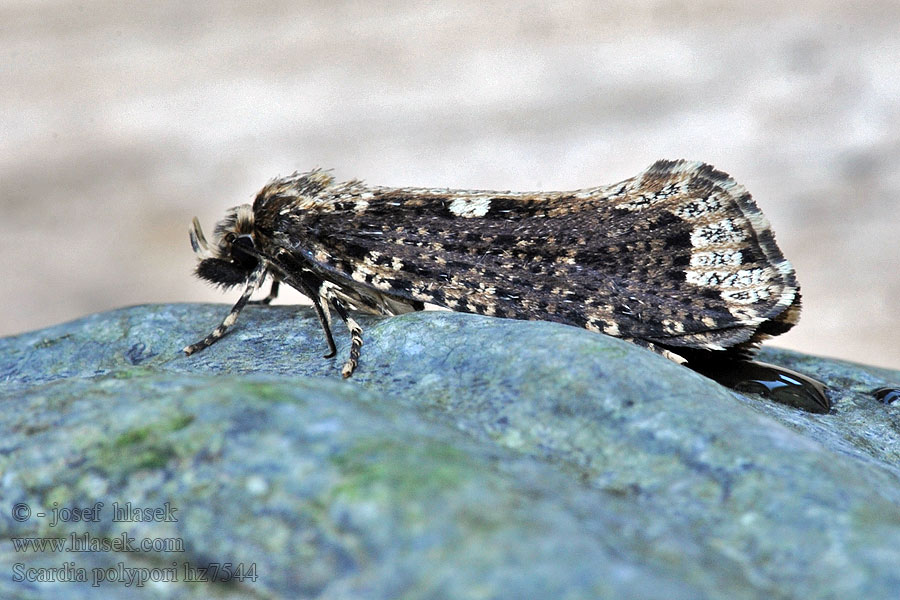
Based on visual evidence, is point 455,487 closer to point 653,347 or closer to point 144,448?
point 144,448

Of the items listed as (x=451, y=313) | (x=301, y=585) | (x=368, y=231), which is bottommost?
(x=301, y=585)

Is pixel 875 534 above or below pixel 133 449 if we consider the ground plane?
above

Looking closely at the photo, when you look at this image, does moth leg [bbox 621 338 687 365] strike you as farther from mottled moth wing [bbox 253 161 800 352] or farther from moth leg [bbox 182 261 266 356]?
moth leg [bbox 182 261 266 356]

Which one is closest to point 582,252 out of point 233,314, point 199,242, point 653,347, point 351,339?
point 653,347

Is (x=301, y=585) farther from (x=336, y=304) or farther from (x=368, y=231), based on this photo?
(x=368, y=231)

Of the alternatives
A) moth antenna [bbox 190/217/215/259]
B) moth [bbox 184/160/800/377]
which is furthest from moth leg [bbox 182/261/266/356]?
moth antenna [bbox 190/217/215/259]

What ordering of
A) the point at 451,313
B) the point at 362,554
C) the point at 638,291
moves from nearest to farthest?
the point at 362,554, the point at 451,313, the point at 638,291

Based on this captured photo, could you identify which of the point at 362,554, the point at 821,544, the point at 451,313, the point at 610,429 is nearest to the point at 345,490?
the point at 362,554
